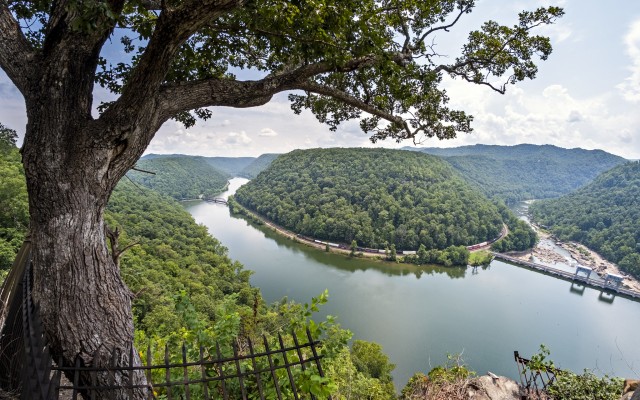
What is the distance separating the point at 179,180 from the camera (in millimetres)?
78000

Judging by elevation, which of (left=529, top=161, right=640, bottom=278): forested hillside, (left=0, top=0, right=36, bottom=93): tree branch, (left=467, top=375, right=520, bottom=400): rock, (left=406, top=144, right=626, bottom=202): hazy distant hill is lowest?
(left=467, top=375, right=520, bottom=400): rock

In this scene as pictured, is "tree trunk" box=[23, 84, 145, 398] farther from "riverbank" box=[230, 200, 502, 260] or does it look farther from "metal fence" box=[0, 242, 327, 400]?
"riverbank" box=[230, 200, 502, 260]

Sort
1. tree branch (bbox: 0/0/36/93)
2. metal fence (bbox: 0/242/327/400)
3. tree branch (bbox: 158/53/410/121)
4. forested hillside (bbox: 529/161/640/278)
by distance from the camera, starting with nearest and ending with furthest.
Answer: metal fence (bbox: 0/242/327/400) < tree branch (bbox: 0/0/36/93) < tree branch (bbox: 158/53/410/121) < forested hillside (bbox: 529/161/640/278)

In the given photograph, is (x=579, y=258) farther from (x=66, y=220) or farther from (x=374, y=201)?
(x=66, y=220)

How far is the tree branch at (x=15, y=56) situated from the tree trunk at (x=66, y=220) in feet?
0.62

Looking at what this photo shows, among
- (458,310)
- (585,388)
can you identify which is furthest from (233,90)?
(458,310)

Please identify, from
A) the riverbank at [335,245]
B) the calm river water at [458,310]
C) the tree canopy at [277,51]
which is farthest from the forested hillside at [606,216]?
the tree canopy at [277,51]

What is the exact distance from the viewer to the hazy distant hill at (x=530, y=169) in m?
89.4

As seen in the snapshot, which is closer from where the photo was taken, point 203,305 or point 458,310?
point 203,305

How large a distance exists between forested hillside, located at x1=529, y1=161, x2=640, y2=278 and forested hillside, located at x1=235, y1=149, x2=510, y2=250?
13.0 m

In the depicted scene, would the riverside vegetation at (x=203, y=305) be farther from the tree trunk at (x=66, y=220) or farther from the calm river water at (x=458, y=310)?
the calm river water at (x=458, y=310)

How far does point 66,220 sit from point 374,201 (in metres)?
45.8

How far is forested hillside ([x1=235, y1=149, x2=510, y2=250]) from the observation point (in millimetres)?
40125

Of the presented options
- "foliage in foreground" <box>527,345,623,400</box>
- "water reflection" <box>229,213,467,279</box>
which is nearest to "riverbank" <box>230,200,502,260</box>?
"water reflection" <box>229,213,467,279</box>
